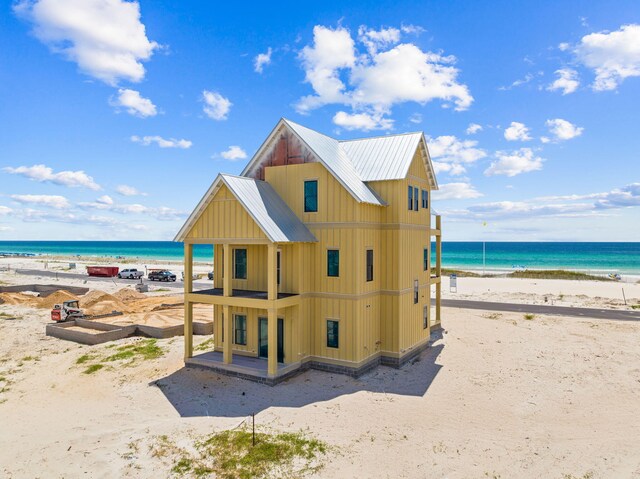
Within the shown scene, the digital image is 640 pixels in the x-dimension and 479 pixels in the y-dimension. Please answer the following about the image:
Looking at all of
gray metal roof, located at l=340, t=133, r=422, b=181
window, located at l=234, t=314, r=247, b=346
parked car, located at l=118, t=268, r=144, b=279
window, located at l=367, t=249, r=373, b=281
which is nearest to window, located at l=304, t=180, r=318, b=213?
gray metal roof, located at l=340, t=133, r=422, b=181

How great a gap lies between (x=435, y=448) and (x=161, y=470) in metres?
8.06

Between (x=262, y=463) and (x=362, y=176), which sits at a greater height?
(x=362, y=176)

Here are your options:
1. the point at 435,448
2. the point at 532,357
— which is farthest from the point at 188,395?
the point at 532,357

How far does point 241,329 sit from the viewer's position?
22.5 metres

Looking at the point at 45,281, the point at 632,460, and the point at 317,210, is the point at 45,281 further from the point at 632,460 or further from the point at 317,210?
the point at 632,460

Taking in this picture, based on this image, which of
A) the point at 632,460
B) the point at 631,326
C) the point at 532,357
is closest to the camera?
the point at 632,460

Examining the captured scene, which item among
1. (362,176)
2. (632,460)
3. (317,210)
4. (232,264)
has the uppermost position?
(362,176)

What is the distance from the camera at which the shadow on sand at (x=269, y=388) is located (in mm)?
16422

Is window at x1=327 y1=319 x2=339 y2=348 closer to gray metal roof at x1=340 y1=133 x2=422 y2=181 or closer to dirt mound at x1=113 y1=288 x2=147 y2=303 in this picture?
gray metal roof at x1=340 y1=133 x2=422 y2=181

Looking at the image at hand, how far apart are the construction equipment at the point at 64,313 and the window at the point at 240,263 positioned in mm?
16248

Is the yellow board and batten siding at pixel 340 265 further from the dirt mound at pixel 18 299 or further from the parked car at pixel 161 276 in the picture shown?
the parked car at pixel 161 276

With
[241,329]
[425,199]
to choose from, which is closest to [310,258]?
[241,329]

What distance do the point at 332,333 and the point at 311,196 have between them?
6.94 m

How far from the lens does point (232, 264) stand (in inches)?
910
